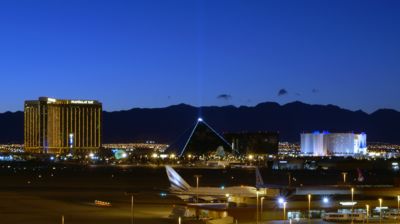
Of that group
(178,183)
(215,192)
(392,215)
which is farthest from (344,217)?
(178,183)

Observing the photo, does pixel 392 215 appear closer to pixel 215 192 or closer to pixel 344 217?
pixel 344 217

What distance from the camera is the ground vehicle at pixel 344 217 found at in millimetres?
47906

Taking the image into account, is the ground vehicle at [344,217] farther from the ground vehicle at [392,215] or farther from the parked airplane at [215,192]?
the parked airplane at [215,192]

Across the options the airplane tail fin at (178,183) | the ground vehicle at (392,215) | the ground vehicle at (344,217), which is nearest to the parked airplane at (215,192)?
the airplane tail fin at (178,183)

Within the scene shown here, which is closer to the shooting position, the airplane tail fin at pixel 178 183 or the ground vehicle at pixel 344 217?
the ground vehicle at pixel 344 217

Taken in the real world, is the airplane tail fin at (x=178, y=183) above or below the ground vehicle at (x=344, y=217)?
above

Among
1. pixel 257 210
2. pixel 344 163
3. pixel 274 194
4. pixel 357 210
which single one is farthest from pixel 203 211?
pixel 344 163

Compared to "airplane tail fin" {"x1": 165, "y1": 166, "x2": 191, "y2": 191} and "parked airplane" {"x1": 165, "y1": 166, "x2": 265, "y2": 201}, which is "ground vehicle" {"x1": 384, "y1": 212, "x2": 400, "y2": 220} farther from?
"airplane tail fin" {"x1": 165, "y1": 166, "x2": 191, "y2": 191}

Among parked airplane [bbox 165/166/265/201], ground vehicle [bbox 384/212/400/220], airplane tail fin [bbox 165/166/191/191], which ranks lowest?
ground vehicle [bbox 384/212/400/220]

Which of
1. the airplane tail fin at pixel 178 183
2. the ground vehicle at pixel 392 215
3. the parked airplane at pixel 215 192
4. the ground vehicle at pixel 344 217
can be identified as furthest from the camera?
the airplane tail fin at pixel 178 183

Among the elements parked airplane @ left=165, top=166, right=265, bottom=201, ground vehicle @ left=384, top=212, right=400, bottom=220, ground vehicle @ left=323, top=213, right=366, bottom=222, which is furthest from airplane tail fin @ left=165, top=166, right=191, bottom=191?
ground vehicle @ left=323, top=213, right=366, bottom=222

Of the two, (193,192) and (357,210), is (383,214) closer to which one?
(357,210)

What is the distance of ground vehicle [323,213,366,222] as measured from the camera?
4791 cm

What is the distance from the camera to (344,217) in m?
48.3
